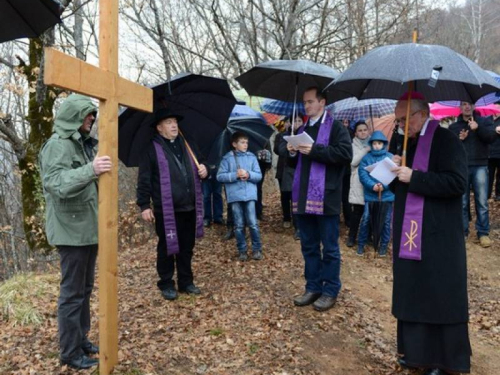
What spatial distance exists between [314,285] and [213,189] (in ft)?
12.1

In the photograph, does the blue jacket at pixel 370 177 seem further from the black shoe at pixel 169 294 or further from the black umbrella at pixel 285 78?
the black shoe at pixel 169 294

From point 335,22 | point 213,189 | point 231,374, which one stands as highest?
point 335,22

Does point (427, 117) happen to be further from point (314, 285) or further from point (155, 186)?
point (155, 186)

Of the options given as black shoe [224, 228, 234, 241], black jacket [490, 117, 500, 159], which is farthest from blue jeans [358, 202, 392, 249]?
black jacket [490, 117, 500, 159]

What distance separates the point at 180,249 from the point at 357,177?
3307 mm

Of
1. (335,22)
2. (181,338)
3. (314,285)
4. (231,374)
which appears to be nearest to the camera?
(231,374)

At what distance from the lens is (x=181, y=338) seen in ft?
13.3

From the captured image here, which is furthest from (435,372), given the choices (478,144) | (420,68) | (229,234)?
(478,144)

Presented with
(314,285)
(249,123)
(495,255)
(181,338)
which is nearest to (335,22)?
(249,123)

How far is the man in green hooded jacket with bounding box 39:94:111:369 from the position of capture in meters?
3.19

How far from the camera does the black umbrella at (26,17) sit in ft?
10.8

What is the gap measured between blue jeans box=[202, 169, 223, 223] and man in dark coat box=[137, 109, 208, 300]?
2.89 meters

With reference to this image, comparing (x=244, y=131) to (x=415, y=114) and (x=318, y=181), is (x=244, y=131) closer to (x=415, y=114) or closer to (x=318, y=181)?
(x=318, y=181)

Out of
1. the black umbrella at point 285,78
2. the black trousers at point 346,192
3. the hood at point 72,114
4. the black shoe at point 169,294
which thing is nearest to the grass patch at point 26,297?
the black shoe at point 169,294
